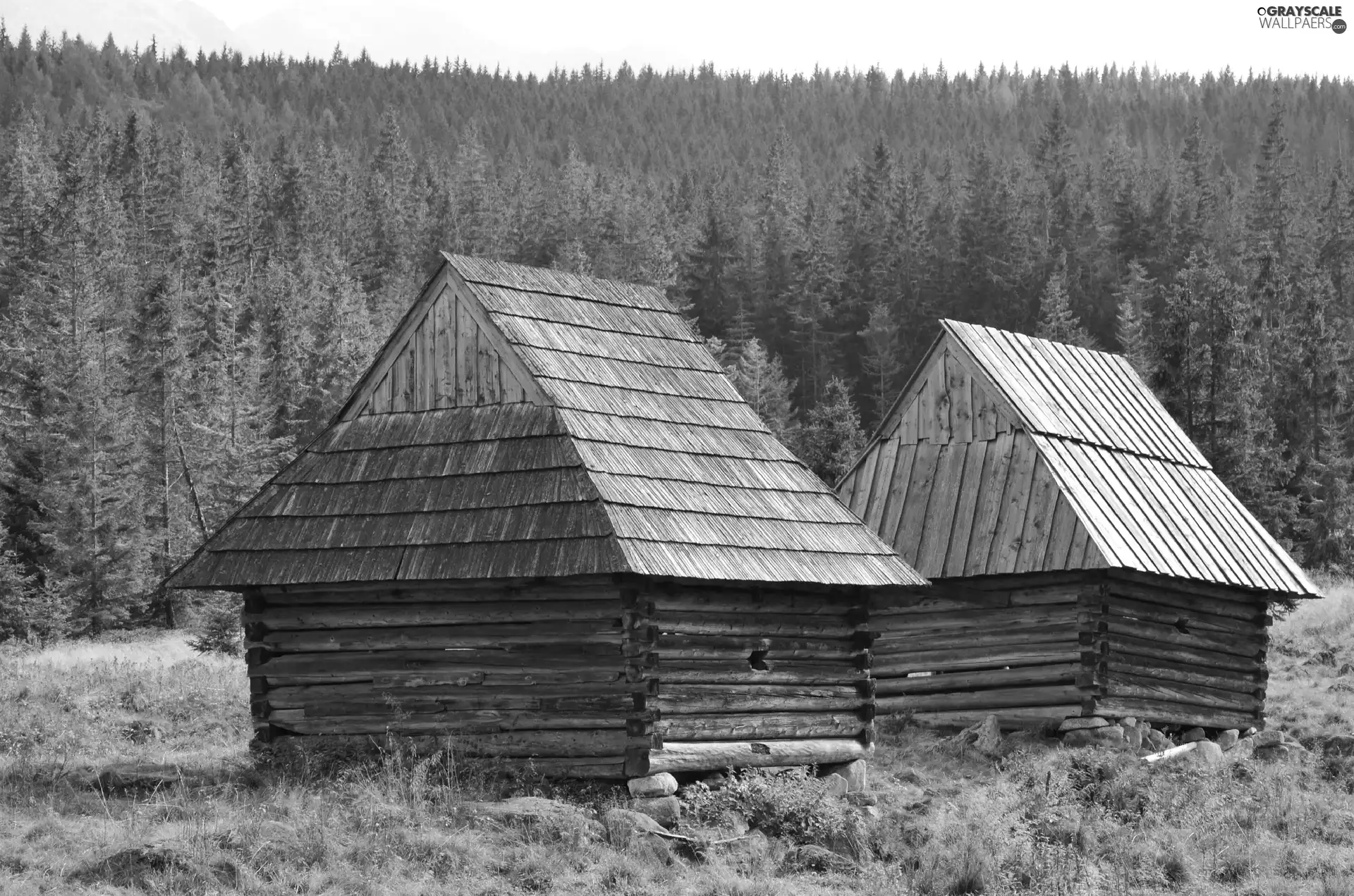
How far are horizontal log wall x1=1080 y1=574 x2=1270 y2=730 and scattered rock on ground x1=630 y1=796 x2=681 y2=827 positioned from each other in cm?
771

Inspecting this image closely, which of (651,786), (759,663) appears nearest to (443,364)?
(759,663)

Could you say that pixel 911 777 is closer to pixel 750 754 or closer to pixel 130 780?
pixel 750 754

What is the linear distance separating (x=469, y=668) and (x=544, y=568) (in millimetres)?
1735

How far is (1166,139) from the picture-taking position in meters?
132

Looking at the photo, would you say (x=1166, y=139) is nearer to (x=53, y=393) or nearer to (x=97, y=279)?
(x=97, y=279)

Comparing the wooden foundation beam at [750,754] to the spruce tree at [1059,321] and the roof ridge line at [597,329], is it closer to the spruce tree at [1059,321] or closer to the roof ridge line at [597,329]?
the roof ridge line at [597,329]

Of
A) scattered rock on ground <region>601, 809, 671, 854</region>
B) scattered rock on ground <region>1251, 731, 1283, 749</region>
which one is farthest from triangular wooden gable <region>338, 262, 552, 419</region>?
scattered rock on ground <region>1251, 731, 1283, 749</region>

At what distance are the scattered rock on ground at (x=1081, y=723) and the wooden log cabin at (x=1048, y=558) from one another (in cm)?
9

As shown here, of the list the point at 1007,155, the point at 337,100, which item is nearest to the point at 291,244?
the point at 1007,155

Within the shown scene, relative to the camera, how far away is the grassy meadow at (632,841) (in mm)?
12367

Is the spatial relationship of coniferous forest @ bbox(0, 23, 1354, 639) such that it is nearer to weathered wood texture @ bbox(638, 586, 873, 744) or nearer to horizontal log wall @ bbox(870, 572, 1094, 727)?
horizontal log wall @ bbox(870, 572, 1094, 727)

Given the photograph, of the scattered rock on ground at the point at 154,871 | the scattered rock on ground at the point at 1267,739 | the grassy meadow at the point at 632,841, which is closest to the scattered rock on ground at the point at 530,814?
the grassy meadow at the point at 632,841

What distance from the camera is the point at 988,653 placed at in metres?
21.7

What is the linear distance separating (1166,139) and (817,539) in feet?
401
